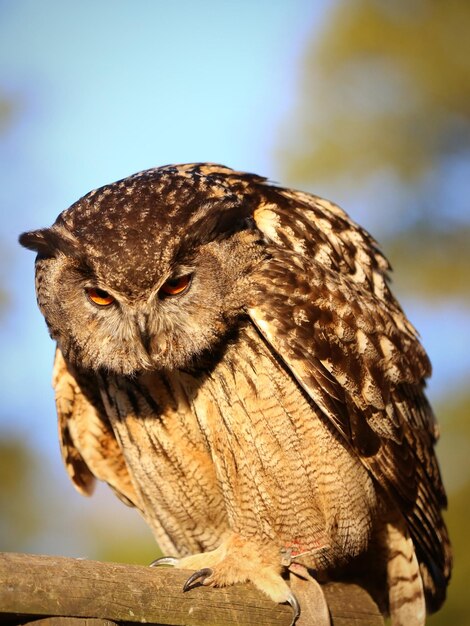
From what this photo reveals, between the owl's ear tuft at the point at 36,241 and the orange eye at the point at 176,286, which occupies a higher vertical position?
the owl's ear tuft at the point at 36,241

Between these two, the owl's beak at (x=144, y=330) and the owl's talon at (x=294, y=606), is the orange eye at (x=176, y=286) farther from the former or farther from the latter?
the owl's talon at (x=294, y=606)

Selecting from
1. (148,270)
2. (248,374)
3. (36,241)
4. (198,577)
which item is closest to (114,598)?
(198,577)

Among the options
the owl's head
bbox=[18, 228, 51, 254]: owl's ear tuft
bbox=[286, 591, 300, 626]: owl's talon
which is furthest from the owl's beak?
bbox=[286, 591, 300, 626]: owl's talon

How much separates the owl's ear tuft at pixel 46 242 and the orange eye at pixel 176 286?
0.35 meters

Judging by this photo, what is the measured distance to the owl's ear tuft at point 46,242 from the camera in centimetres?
319

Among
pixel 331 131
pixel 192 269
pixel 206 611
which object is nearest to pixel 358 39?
pixel 331 131

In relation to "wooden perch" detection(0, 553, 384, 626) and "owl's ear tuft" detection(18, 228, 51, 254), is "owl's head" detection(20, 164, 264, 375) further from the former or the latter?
"wooden perch" detection(0, 553, 384, 626)

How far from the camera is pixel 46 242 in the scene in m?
3.32

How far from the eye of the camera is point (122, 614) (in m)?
2.44

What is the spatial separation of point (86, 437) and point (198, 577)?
1.09 m

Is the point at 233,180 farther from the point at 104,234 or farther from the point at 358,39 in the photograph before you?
the point at 358,39

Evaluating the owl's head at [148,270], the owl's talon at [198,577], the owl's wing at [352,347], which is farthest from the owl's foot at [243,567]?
the owl's head at [148,270]

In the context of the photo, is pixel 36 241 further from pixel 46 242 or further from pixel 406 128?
pixel 406 128

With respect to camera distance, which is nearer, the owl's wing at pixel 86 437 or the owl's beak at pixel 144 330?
the owl's beak at pixel 144 330
